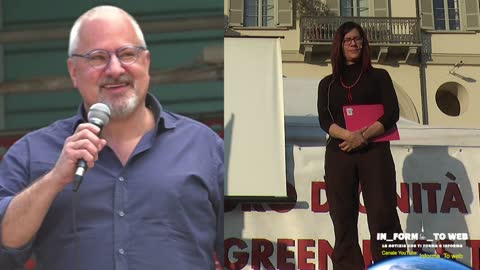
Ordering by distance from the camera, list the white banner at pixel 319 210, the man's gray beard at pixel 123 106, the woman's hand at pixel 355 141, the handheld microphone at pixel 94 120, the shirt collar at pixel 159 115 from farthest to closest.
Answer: the white banner at pixel 319 210 < the woman's hand at pixel 355 141 < the shirt collar at pixel 159 115 < the man's gray beard at pixel 123 106 < the handheld microphone at pixel 94 120

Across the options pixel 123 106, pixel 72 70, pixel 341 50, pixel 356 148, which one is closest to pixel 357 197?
pixel 356 148

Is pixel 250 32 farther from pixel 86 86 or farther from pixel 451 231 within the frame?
pixel 451 231

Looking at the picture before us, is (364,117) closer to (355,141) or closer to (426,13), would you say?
(355,141)

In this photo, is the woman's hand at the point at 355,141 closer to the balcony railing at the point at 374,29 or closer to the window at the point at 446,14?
the balcony railing at the point at 374,29

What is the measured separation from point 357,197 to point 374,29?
474mm

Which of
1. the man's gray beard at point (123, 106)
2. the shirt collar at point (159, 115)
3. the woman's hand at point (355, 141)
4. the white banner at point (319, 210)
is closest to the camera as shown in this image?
the man's gray beard at point (123, 106)

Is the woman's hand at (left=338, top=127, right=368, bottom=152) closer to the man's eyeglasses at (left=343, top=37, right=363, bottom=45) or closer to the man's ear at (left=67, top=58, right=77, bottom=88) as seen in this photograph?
the man's eyeglasses at (left=343, top=37, right=363, bottom=45)

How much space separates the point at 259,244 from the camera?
1.93 metres

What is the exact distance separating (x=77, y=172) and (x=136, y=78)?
12.3 inches

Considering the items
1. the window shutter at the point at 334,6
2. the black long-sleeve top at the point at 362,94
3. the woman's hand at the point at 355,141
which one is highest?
the window shutter at the point at 334,6

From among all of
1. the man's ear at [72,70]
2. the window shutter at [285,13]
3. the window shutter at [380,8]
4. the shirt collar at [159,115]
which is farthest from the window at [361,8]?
the man's ear at [72,70]

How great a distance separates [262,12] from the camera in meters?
1.78

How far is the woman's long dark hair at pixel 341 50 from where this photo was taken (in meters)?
1.75

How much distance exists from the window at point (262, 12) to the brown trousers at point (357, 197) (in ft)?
1.29
